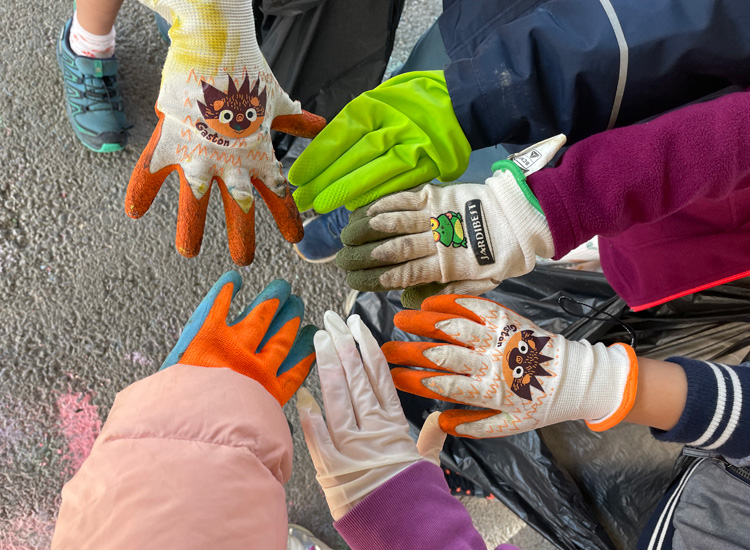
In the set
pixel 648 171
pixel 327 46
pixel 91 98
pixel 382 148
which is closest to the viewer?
pixel 648 171

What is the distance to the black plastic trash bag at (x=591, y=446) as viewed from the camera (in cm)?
77

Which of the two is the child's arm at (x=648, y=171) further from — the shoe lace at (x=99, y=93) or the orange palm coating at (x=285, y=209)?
the shoe lace at (x=99, y=93)

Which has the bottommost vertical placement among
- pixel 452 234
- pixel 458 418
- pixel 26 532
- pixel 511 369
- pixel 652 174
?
pixel 26 532

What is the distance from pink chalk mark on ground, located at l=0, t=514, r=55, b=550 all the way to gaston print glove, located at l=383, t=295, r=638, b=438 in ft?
2.71

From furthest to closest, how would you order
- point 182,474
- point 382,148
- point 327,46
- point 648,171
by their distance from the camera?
1. point 327,46
2. point 382,148
3. point 648,171
4. point 182,474

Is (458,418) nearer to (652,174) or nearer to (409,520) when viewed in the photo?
(409,520)

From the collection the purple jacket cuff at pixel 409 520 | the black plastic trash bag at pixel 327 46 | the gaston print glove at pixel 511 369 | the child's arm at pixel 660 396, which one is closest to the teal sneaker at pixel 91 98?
the black plastic trash bag at pixel 327 46

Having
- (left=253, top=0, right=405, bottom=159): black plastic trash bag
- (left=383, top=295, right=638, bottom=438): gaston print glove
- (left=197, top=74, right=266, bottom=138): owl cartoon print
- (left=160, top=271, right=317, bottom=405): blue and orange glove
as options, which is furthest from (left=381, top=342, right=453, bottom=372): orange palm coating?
(left=253, top=0, right=405, bottom=159): black plastic trash bag

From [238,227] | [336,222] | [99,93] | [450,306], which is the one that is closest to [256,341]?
[238,227]

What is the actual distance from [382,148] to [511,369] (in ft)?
1.04

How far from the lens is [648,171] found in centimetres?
51

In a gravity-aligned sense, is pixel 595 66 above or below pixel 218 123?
above

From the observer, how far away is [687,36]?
0.54m

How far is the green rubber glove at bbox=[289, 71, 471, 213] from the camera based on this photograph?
595 millimetres
